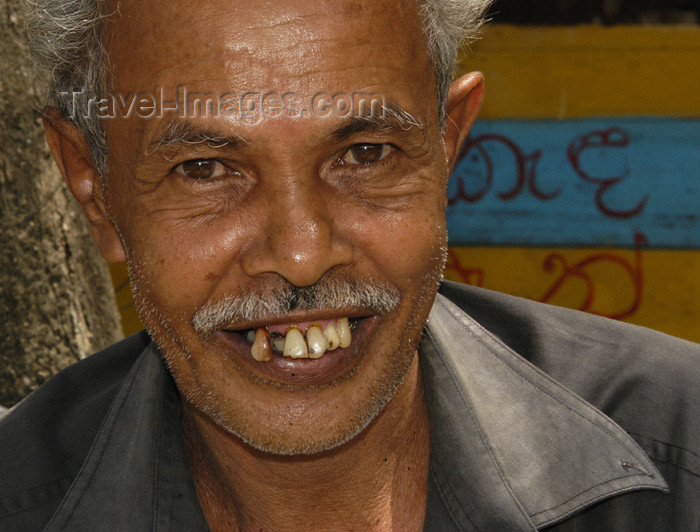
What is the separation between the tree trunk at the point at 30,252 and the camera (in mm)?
2955

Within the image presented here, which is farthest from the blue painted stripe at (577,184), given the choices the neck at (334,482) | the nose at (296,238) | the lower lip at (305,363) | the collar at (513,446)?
the nose at (296,238)

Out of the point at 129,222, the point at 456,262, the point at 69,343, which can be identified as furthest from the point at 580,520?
the point at 456,262

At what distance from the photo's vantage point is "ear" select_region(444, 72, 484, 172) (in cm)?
219

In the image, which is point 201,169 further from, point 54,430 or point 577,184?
point 577,184

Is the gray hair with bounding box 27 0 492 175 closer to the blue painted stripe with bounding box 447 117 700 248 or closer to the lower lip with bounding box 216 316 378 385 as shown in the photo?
the lower lip with bounding box 216 316 378 385

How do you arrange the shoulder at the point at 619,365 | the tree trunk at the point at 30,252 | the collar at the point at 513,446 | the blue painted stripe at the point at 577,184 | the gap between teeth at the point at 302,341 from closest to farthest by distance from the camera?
the gap between teeth at the point at 302,341 < the collar at the point at 513,446 < the shoulder at the point at 619,365 < the tree trunk at the point at 30,252 < the blue painted stripe at the point at 577,184

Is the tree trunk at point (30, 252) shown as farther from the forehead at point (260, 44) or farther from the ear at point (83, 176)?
the forehead at point (260, 44)

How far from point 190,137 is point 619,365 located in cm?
121

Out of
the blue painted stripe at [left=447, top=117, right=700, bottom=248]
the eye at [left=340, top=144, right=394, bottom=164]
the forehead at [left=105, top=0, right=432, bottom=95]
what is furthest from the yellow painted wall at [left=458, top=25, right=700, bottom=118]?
the forehead at [left=105, top=0, right=432, bottom=95]

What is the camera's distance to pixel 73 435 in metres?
2.23

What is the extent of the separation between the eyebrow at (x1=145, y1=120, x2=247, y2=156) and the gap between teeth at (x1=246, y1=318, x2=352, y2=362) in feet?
1.31

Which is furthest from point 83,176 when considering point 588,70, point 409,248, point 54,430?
point 588,70

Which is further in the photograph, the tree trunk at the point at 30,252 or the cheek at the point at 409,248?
the tree trunk at the point at 30,252

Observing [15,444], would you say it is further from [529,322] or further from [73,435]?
[529,322]
